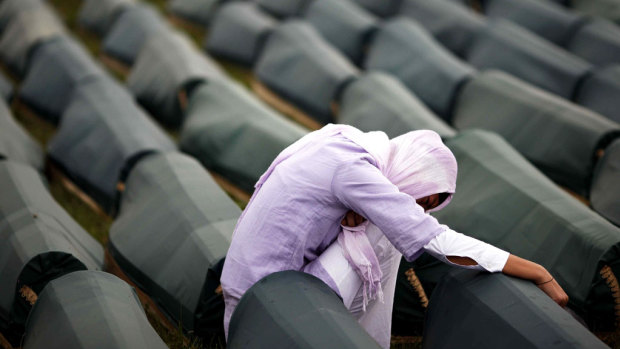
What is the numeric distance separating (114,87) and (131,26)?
1503mm

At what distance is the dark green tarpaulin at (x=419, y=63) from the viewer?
4.11m

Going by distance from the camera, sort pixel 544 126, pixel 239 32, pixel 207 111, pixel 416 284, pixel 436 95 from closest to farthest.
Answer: pixel 416 284 < pixel 544 126 < pixel 207 111 < pixel 436 95 < pixel 239 32

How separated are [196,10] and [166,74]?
6.85 ft

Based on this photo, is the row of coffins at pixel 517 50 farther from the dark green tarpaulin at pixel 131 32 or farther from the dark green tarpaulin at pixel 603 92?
the dark green tarpaulin at pixel 131 32

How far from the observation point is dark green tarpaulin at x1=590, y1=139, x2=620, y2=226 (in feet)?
9.55

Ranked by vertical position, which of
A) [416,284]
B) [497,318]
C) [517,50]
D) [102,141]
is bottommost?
[416,284]

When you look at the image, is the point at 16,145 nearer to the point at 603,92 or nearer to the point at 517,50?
the point at 517,50

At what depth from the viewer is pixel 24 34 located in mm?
5125

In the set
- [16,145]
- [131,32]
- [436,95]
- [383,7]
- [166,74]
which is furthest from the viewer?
[383,7]

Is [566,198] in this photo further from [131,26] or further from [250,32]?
[131,26]

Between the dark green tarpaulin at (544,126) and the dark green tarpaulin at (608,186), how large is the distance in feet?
0.26

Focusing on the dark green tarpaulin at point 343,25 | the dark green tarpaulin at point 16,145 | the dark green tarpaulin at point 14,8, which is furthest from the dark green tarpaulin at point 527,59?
the dark green tarpaulin at point 14,8

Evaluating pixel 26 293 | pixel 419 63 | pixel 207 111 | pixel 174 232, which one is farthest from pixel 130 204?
pixel 419 63

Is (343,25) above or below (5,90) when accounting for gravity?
above
